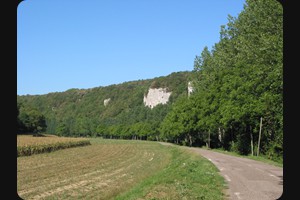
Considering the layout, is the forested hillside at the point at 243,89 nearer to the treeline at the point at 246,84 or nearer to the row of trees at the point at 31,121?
the treeline at the point at 246,84

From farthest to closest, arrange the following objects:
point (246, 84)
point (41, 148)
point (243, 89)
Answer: point (41, 148) → point (243, 89) → point (246, 84)

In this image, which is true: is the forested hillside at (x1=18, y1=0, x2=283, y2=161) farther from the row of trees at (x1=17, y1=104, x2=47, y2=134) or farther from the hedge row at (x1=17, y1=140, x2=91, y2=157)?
the row of trees at (x1=17, y1=104, x2=47, y2=134)

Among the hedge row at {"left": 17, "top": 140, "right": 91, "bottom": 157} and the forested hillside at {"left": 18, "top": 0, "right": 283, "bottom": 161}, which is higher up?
the forested hillside at {"left": 18, "top": 0, "right": 283, "bottom": 161}

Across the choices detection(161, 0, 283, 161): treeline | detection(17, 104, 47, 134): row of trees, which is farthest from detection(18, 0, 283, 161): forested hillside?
detection(17, 104, 47, 134): row of trees

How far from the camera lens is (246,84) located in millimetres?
34406

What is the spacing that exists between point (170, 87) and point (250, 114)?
163356 mm

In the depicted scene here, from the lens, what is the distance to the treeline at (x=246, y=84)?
87.4 feet

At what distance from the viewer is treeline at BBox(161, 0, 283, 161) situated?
26.6 meters

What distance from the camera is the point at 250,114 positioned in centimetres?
3362

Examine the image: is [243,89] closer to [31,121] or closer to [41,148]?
[41,148]

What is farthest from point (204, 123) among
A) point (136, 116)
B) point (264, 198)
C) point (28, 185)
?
point (136, 116)

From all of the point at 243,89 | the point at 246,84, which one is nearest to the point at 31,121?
the point at 243,89

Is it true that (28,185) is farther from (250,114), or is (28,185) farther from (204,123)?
(204,123)
